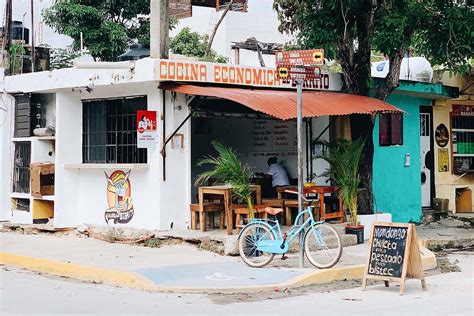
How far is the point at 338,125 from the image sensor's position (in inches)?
633

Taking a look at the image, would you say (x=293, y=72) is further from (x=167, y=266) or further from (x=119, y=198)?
(x=119, y=198)

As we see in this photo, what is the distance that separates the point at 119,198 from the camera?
15336 millimetres

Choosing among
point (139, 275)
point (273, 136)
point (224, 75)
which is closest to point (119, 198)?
point (224, 75)

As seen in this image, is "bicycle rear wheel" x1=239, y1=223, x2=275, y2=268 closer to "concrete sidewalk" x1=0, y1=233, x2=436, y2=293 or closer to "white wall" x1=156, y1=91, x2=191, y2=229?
"concrete sidewalk" x1=0, y1=233, x2=436, y2=293

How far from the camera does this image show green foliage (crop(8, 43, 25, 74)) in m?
17.9

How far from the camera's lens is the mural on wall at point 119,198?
49.5 feet

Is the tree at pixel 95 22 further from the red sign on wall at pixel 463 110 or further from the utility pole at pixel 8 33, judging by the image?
the red sign on wall at pixel 463 110

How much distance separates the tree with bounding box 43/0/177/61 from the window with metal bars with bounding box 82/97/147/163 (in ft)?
31.8

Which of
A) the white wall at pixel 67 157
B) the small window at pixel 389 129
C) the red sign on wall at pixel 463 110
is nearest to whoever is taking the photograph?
the white wall at pixel 67 157

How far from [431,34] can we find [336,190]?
3.68 meters

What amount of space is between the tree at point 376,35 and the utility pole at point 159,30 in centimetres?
294

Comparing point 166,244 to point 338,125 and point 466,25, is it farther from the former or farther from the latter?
point 466,25

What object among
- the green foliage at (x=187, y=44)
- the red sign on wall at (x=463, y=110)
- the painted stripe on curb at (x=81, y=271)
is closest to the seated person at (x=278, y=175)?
the painted stripe on curb at (x=81, y=271)

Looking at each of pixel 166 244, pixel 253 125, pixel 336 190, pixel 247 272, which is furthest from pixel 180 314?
pixel 253 125
